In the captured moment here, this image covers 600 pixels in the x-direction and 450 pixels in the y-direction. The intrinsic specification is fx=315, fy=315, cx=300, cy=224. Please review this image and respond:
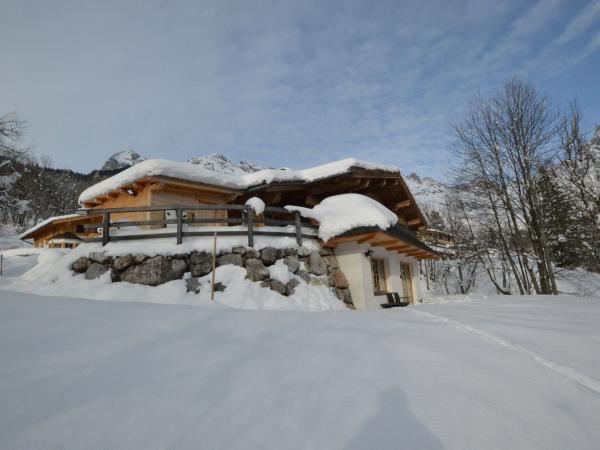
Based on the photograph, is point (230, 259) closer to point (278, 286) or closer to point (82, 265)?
point (278, 286)

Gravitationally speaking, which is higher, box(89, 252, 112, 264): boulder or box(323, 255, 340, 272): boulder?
box(89, 252, 112, 264): boulder

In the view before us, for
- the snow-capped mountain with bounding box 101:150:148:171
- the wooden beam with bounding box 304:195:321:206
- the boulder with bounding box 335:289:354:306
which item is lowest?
the boulder with bounding box 335:289:354:306

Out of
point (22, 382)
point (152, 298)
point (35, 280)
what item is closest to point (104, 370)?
point (22, 382)

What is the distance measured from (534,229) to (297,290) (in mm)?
11240

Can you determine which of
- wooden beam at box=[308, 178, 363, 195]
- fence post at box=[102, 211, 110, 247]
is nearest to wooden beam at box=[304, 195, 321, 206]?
wooden beam at box=[308, 178, 363, 195]

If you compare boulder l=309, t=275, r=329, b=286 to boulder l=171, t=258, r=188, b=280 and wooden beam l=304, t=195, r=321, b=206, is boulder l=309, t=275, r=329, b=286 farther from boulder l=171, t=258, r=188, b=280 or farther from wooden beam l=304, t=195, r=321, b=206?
wooden beam l=304, t=195, r=321, b=206

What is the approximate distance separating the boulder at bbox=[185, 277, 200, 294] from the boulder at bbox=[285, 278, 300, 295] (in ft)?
7.47

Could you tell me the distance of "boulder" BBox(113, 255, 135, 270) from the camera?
7676 millimetres

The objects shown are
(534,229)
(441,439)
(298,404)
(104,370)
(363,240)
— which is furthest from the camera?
(534,229)

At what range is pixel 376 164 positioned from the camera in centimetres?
1141

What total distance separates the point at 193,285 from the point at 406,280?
33.0 ft

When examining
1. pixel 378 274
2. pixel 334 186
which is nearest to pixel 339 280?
pixel 378 274

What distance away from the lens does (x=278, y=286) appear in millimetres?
8367

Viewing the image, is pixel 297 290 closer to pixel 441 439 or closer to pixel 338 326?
pixel 338 326
